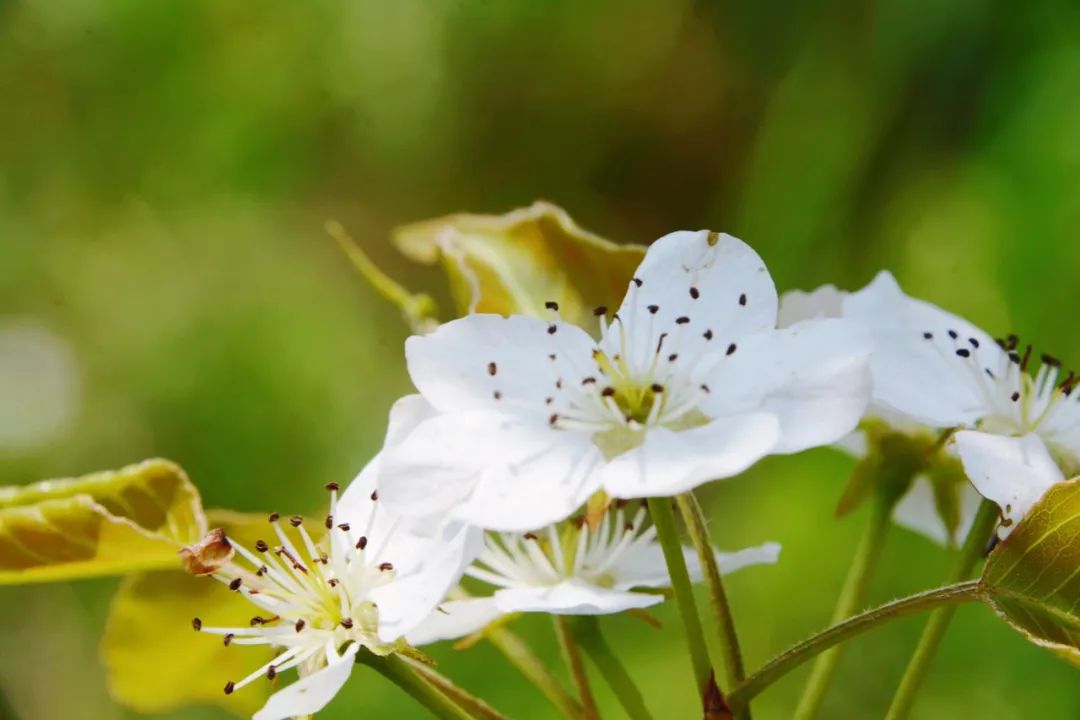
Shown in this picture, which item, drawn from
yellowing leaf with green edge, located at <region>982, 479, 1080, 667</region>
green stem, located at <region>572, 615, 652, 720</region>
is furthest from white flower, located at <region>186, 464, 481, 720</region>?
yellowing leaf with green edge, located at <region>982, 479, 1080, 667</region>

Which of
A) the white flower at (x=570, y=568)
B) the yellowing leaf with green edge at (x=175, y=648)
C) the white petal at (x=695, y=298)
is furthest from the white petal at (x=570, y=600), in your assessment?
the yellowing leaf with green edge at (x=175, y=648)

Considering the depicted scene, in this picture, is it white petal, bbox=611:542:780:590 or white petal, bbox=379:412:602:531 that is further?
white petal, bbox=611:542:780:590

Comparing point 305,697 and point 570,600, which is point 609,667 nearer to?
point 570,600

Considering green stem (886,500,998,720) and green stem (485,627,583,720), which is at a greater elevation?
green stem (886,500,998,720)

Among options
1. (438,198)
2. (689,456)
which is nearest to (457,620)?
(689,456)

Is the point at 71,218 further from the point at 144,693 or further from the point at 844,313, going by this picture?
the point at 844,313

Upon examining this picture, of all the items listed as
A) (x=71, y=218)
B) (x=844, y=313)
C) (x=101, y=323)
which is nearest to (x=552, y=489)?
(x=844, y=313)

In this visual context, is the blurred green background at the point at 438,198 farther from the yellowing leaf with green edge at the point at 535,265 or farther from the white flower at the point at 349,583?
the white flower at the point at 349,583

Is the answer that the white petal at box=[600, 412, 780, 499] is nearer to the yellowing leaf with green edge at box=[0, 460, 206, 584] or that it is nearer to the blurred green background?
the yellowing leaf with green edge at box=[0, 460, 206, 584]
